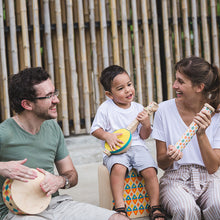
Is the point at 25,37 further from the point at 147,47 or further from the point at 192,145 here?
the point at 192,145

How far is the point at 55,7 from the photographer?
17.3ft

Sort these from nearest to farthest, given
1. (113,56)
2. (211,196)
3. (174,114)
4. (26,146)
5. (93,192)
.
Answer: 1. (26,146)
2. (211,196)
3. (174,114)
4. (93,192)
5. (113,56)

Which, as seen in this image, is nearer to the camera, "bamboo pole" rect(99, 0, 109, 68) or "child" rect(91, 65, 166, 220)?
"child" rect(91, 65, 166, 220)

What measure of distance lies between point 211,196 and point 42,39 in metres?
3.76

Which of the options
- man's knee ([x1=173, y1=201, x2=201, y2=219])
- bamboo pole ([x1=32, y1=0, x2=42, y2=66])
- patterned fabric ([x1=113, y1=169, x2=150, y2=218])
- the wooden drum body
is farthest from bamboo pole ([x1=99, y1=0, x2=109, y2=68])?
the wooden drum body

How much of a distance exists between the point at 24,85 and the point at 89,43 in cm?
313

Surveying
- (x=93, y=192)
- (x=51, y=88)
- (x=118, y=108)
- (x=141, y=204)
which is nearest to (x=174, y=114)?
(x=118, y=108)

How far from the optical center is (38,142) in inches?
98.3

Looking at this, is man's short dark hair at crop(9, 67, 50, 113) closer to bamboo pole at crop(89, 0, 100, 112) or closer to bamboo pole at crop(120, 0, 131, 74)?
bamboo pole at crop(89, 0, 100, 112)

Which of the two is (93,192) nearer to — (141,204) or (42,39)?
(141,204)

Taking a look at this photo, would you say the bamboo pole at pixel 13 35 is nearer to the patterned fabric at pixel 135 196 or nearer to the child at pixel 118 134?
the child at pixel 118 134

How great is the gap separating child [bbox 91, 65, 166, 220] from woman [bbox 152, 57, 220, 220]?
0.11 meters

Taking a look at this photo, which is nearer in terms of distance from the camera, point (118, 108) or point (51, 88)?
point (51, 88)

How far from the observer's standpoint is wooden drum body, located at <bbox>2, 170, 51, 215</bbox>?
Answer: 2.24 m
